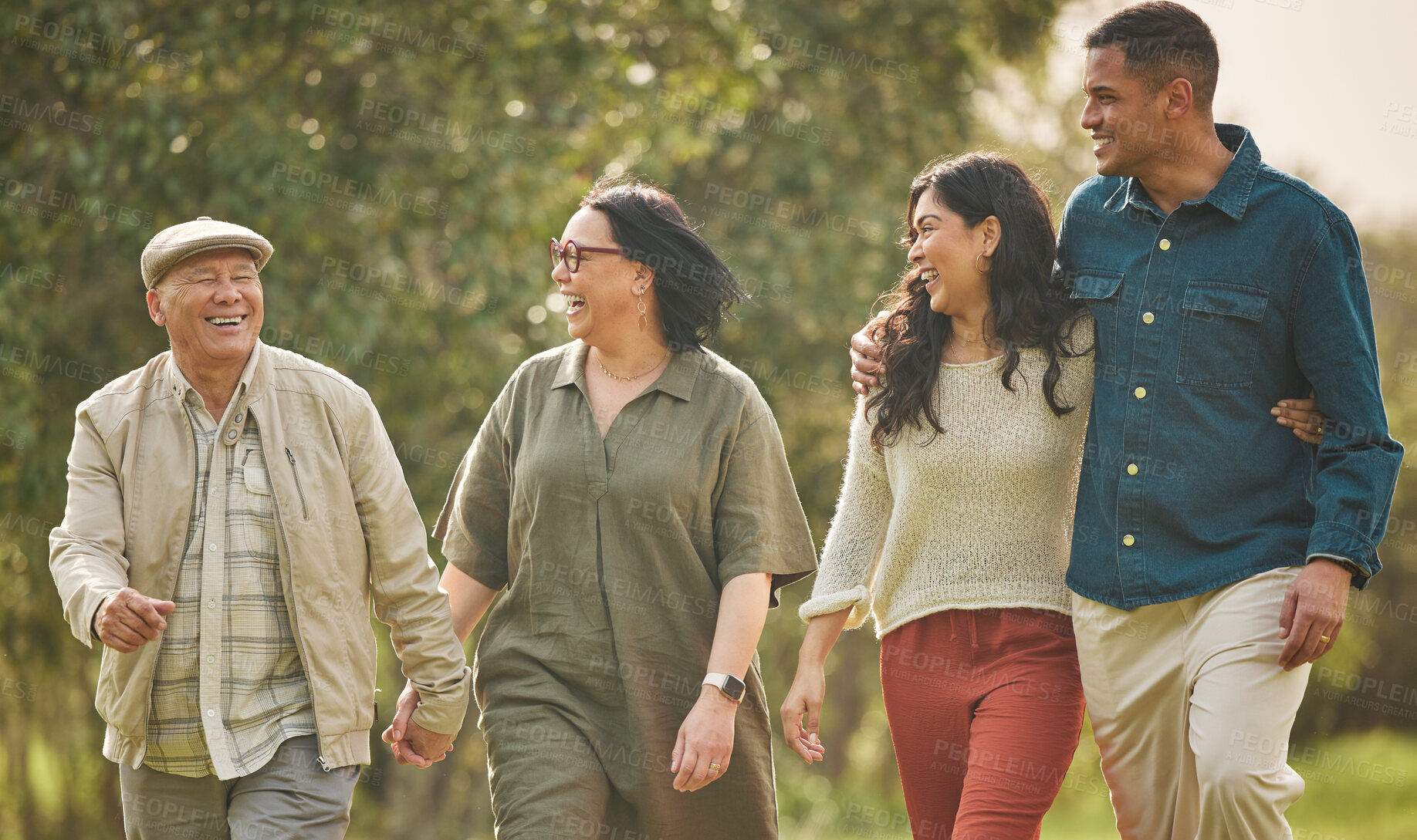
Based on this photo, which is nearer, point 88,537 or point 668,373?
point 88,537

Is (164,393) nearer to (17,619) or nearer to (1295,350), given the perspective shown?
(1295,350)

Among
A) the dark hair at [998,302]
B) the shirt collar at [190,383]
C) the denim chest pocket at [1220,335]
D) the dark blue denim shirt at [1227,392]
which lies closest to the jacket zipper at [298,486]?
the shirt collar at [190,383]

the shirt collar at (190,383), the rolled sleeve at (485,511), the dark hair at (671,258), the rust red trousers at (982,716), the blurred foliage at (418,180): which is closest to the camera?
the rust red trousers at (982,716)

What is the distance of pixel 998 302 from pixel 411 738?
2119 millimetres

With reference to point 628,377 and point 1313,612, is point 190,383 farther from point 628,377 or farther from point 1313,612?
point 1313,612

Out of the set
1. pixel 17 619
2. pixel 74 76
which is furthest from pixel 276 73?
pixel 17 619

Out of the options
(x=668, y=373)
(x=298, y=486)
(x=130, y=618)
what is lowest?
(x=130, y=618)

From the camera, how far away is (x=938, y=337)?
13.2 feet

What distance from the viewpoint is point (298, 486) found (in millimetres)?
3818

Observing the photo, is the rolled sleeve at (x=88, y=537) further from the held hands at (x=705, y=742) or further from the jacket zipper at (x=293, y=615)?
the held hands at (x=705, y=742)

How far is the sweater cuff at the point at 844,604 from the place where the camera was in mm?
4082

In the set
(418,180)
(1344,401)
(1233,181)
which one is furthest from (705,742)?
(418,180)

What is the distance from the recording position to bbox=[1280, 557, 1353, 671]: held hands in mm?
3305

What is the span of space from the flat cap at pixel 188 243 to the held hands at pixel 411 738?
1.34 m
